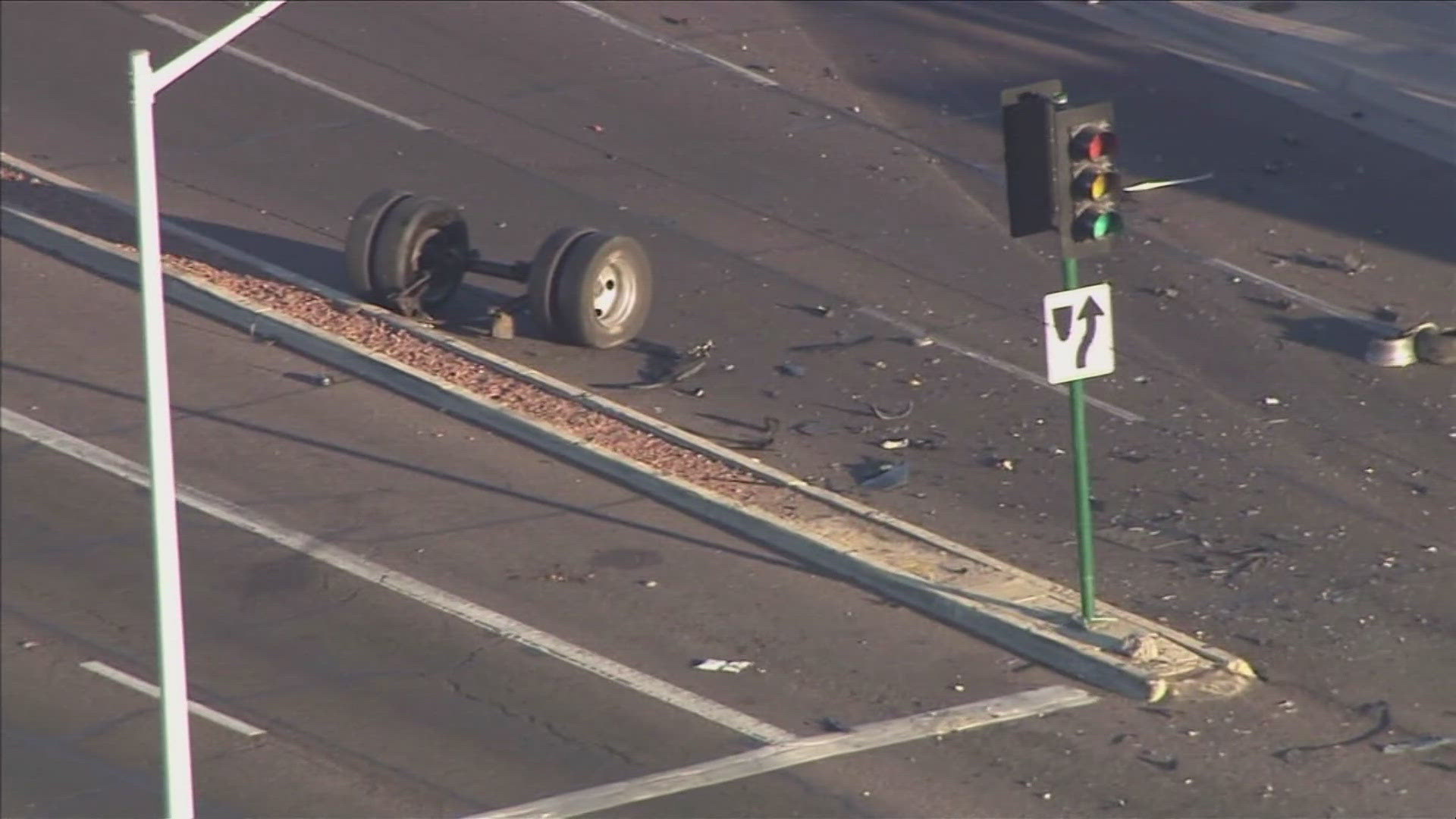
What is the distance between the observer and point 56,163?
21.9 metres

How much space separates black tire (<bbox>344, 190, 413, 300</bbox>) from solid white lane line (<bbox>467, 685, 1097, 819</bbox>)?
7.73m

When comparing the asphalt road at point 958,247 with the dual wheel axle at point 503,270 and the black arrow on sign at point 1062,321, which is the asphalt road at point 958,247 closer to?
the dual wheel axle at point 503,270

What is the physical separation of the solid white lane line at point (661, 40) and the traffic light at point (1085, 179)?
39.7 ft

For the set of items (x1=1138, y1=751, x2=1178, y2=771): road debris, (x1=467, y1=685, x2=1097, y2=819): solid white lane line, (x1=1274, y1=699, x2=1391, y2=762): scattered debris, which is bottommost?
(x1=1274, y1=699, x2=1391, y2=762): scattered debris

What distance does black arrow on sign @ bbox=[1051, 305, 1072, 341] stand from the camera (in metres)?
12.9

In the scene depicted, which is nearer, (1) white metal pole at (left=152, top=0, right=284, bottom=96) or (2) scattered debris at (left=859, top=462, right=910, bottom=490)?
(1) white metal pole at (left=152, top=0, right=284, bottom=96)

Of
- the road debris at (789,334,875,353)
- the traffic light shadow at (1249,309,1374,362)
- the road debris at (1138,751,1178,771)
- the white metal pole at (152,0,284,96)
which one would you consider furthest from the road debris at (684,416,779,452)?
the white metal pole at (152,0,284,96)

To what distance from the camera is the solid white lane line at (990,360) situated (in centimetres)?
1680

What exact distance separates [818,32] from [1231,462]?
12041 mm

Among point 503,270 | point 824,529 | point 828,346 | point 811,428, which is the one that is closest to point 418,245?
point 503,270

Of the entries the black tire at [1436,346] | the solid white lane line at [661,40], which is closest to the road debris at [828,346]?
the black tire at [1436,346]

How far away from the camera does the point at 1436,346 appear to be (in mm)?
17375

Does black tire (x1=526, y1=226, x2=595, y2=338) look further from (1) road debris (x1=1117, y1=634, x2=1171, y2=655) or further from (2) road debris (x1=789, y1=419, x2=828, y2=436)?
(1) road debris (x1=1117, y1=634, x2=1171, y2=655)

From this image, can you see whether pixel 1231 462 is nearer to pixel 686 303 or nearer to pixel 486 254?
pixel 686 303
